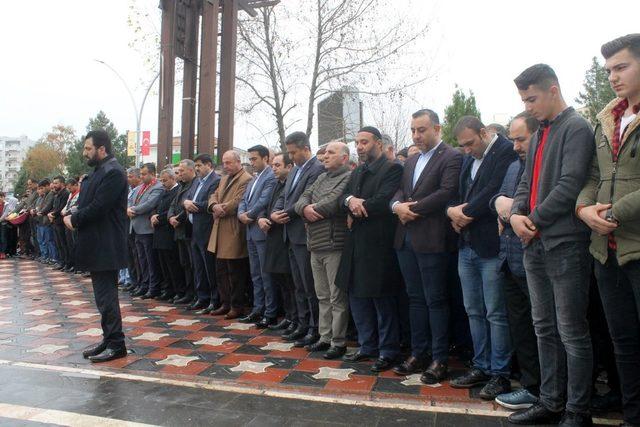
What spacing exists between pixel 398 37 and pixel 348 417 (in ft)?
44.0

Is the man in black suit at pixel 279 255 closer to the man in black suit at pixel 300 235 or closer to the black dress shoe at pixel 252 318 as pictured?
the man in black suit at pixel 300 235

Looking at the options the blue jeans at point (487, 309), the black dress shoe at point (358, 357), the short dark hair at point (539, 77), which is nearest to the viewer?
the short dark hair at point (539, 77)

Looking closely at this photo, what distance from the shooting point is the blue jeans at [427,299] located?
384cm

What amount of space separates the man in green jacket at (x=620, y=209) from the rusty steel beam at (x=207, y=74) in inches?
277

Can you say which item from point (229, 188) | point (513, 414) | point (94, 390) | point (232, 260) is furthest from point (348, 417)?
point (229, 188)

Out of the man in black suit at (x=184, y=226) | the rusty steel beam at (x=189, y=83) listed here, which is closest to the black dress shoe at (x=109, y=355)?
the man in black suit at (x=184, y=226)

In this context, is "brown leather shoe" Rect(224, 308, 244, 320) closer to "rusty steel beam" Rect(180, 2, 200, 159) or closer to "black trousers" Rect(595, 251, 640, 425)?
"rusty steel beam" Rect(180, 2, 200, 159)

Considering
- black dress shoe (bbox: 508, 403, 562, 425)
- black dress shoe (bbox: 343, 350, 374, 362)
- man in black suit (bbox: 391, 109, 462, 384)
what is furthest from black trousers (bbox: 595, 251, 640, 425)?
black dress shoe (bbox: 343, 350, 374, 362)

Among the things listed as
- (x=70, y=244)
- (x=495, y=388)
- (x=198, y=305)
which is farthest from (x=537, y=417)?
(x=70, y=244)

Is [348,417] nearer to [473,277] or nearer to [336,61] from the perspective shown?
[473,277]

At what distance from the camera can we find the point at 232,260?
243 inches

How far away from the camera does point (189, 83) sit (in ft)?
30.1

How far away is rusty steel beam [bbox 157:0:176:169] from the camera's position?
876 cm

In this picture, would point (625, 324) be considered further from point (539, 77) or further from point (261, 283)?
point (261, 283)
